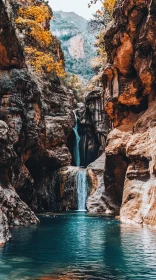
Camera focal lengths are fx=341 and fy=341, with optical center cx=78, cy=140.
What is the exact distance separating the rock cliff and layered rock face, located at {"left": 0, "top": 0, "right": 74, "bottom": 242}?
6496 millimetres

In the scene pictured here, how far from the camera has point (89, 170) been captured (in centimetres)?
3809

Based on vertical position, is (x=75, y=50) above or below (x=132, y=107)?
above

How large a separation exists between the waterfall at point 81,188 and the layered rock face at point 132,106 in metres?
6.74

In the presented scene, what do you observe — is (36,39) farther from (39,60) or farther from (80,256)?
(80,256)

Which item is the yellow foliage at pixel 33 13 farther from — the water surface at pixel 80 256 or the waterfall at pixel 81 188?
the water surface at pixel 80 256

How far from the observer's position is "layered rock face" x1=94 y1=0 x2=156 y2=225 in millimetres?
21781

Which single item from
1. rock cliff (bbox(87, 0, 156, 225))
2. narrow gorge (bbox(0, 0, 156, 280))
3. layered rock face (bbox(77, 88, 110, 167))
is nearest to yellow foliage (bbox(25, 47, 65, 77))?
narrow gorge (bbox(0, 0, 156, 280))

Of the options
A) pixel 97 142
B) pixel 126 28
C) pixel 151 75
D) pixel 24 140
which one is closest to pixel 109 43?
pixel 126 28

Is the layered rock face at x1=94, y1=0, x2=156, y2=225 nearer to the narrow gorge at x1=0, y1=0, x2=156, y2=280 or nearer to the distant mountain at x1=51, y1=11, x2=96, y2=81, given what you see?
the narrow gorge at x1=0, y1=0, x2=156, y2=280

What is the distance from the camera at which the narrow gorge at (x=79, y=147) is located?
44.6ft

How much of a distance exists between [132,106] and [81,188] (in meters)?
13.6

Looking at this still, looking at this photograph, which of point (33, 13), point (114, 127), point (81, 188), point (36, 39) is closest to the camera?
point (114, 127)

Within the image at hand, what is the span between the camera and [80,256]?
10.9m

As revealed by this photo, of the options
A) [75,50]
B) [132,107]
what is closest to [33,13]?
[132,107]
